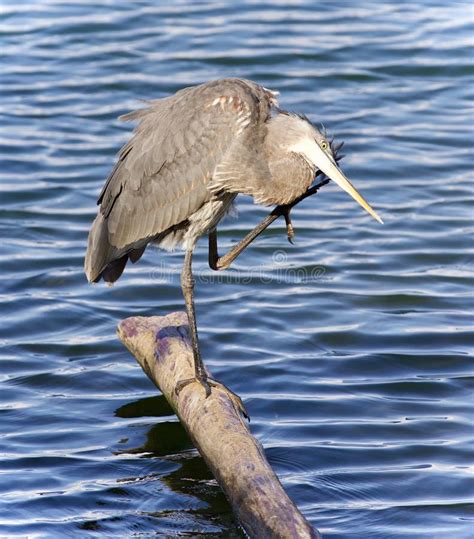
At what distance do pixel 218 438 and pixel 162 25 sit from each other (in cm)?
1321

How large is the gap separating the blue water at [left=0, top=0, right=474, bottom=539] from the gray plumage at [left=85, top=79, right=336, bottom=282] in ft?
4.43

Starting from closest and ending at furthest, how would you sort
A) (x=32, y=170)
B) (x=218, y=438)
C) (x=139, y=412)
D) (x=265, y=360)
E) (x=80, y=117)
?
(x=218, y=438) → (x=139, y=412) → (x=265, y=360) → (x=32, y=170) → (x=80, y=117)

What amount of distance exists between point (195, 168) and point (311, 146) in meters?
0.91

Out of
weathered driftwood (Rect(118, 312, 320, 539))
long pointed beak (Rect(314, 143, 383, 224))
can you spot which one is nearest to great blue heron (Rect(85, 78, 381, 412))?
long pointed beak (Rect(314, 143, 383, 224))

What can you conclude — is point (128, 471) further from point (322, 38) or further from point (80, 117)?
point (322, 38)

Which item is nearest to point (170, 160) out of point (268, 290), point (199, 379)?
point (199, 379)

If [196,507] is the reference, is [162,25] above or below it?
above

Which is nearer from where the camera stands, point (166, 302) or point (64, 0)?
point (166, 302)

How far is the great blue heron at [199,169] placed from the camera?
763 centimetres

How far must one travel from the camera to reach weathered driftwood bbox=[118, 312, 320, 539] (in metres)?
5.59

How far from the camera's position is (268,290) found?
1117 centimetres

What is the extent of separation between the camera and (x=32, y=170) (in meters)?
14.0

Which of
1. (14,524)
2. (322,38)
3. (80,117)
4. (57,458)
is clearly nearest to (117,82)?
(80,117)

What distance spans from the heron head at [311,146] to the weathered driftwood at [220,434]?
4.84ft
